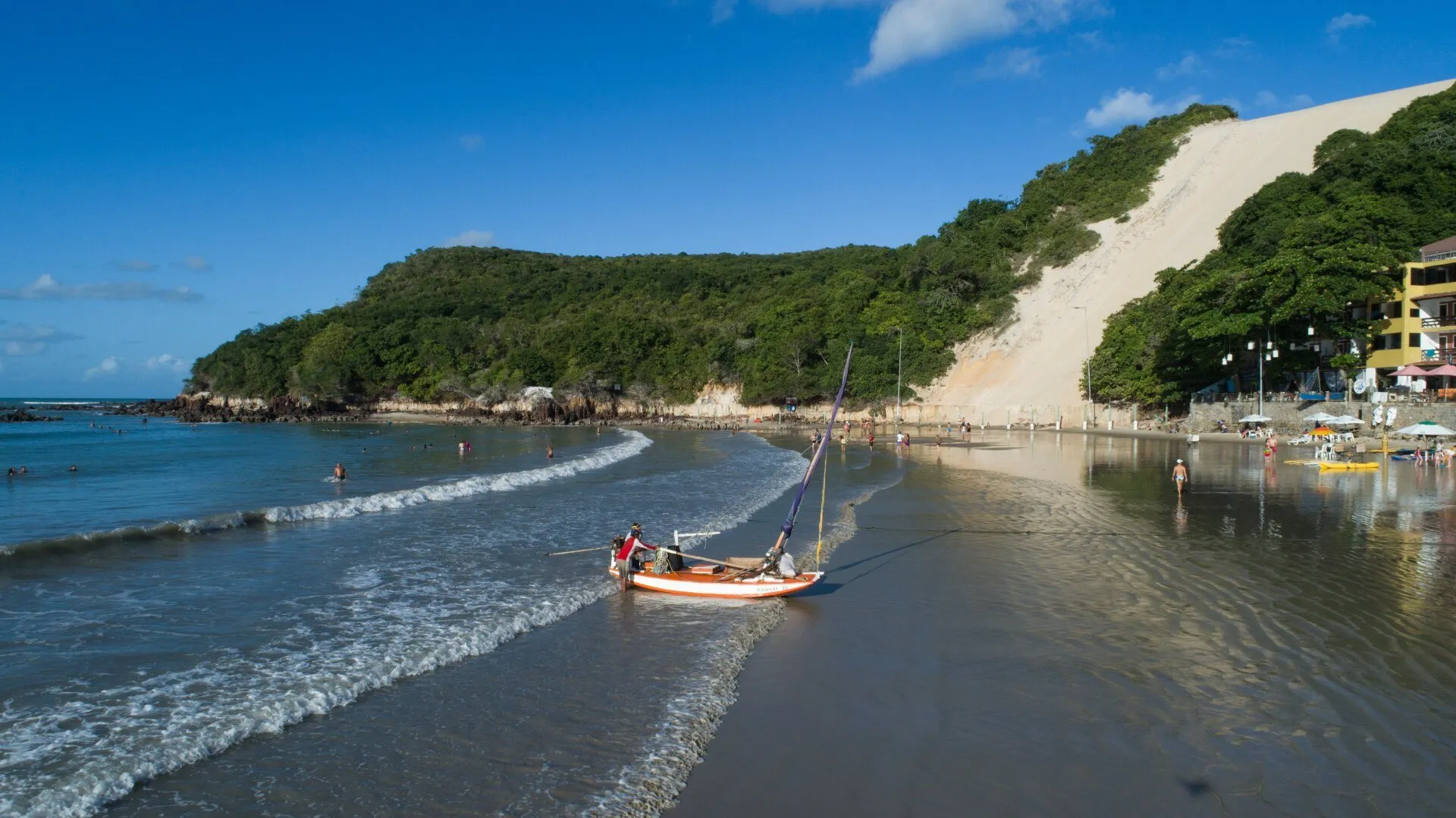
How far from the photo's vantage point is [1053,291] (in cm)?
7488

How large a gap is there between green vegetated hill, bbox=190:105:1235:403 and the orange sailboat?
199ft

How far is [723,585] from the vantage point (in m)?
12.7

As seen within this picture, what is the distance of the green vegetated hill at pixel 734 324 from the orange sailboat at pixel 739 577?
60.5 m

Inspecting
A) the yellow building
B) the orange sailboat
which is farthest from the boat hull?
the yellow building

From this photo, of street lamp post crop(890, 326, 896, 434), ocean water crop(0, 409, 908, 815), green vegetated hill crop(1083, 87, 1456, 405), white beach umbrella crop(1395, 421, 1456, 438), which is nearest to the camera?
ocean water crop(0, 409, 908, 815)

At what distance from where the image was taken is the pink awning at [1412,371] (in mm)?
39562

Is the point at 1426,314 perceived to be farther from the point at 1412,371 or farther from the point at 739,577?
Result: the point at 739,577

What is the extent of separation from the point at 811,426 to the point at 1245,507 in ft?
166

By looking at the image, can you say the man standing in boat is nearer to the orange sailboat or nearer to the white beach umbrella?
the orange sailboat

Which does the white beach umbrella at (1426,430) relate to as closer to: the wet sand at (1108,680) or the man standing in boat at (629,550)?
the wet sand at (1108,680)

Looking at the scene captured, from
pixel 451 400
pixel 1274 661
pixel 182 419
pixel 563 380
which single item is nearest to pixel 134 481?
pixel 1274 661

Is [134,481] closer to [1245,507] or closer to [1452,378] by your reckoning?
[1245,507]

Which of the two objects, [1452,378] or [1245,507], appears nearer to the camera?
[1245,507]

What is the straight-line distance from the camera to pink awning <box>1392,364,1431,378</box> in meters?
39.6
